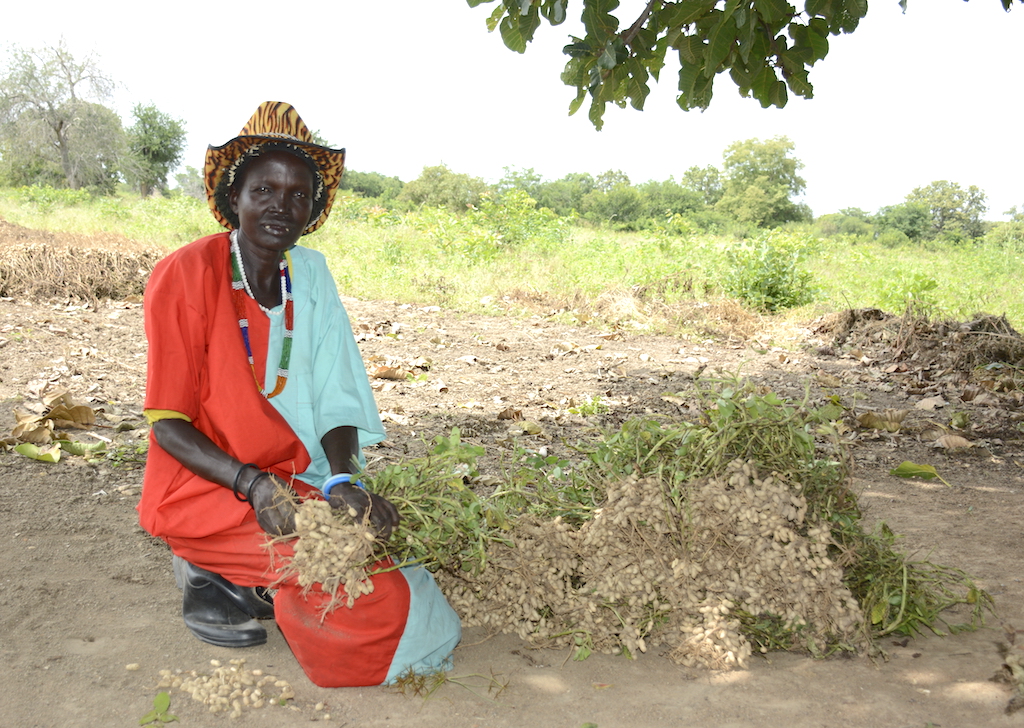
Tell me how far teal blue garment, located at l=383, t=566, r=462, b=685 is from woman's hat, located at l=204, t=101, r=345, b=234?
1.20 m

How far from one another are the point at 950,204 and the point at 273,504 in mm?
51762

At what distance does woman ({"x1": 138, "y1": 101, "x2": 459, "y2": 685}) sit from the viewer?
1992 millimetres

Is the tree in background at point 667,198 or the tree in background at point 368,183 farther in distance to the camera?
the tree in background at point 368,183

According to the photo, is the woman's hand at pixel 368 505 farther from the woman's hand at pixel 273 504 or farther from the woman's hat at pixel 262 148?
the woman's hat at pixel 262 148

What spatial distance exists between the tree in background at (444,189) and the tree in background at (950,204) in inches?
1091

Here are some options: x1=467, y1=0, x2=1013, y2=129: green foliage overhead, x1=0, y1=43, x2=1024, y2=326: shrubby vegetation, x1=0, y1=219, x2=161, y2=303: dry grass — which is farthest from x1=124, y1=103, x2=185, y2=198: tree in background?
x1=467, y1=0, x2=1013, y2=129: green foliage overhead

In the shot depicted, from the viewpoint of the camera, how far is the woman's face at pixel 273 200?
7.45ft

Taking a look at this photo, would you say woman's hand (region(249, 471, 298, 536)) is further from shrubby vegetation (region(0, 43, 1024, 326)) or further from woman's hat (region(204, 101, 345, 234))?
shrubby vegetation (region(0, 43, 1024, 326))

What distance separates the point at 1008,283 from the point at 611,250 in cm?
620

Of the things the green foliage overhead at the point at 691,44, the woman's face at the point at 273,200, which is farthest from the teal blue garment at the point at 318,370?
the green foliage overhead at the point at 691,44

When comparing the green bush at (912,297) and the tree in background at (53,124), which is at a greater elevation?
the tree in background at (53,124)

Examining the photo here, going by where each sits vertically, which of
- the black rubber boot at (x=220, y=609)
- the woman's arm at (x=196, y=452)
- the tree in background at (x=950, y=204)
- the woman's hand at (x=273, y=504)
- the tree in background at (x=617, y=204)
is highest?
the tree in background at (x=950, y=204)

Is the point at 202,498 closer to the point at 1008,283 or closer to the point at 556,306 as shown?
the point at 556,306

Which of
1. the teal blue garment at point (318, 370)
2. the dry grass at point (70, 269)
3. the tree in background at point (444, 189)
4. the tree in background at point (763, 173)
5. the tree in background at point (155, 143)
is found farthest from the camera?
the tree in background at point (763, 173)
